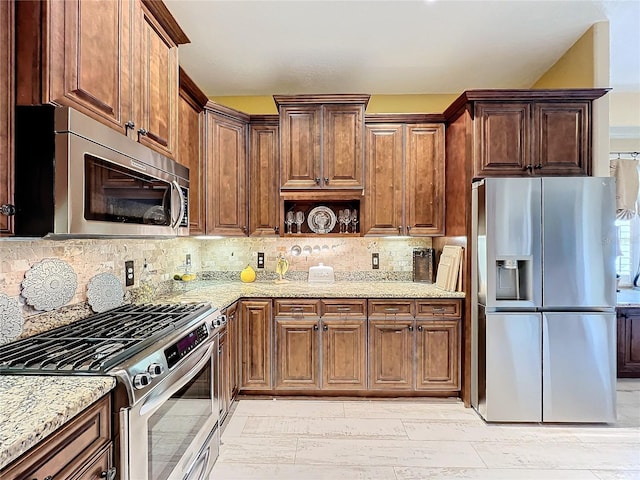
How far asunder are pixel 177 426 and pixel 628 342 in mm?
4114

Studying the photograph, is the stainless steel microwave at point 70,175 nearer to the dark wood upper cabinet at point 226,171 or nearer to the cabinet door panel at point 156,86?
the cabinet door panel at point 156,86

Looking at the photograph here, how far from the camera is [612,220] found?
99.6 inches

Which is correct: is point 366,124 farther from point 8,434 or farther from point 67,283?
point 8,434

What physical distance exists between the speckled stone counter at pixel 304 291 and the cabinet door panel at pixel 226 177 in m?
0.52

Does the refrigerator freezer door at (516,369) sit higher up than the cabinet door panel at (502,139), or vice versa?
the cabinet door panel at (502,139)

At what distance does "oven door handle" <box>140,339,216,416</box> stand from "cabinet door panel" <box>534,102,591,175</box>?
2.79 metres

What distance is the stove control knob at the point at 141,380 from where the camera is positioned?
46.9 inches

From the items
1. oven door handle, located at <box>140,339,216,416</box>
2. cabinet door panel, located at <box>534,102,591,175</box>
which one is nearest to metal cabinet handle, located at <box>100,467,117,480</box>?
oven door handle, located at <box>140,339,216,416</box>

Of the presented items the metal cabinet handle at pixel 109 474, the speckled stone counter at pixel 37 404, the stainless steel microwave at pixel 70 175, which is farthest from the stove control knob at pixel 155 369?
the stainless steel microwave at pixel 70 175

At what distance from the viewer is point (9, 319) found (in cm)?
144

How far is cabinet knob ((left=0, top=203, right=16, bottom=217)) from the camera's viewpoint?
1143mm

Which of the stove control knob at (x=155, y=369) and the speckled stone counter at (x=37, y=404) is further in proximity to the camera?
the stove control knob at (x=155, y=369)

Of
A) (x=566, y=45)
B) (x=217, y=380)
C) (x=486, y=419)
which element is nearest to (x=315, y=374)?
(x=217, y=380)

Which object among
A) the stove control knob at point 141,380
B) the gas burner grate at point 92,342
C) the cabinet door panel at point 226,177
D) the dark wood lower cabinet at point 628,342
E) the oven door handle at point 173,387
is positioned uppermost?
the cabinet door panel at point 226,177
